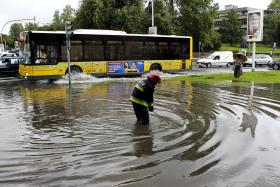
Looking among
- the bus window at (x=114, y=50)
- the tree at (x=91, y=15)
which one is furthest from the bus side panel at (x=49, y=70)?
the tree at (x=91, y=15)

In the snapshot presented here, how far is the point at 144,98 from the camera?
10.5 metres

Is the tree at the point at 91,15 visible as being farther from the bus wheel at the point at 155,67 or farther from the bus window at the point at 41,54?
the bus window at the point at 41,54

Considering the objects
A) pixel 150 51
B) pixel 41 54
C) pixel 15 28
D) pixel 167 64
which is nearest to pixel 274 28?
pixel 15 28

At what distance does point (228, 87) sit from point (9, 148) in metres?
14.8

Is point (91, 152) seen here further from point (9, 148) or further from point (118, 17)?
point (118, 17)

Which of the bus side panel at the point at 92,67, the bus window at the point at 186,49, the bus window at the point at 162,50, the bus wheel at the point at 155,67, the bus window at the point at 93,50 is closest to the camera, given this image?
the bus side panel at the point at 92,67

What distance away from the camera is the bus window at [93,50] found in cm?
2688

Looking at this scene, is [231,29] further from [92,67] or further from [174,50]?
[92,67]

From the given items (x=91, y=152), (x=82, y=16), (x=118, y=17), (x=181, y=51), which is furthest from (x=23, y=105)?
(x=82, y=16)

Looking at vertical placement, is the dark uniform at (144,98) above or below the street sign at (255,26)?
below

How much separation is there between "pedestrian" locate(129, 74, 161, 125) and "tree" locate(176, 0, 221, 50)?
167 feet

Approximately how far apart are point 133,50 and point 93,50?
3.19m

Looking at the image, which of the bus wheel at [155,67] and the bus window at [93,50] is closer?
the bus window at [93,50]

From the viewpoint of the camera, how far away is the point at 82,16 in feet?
199
